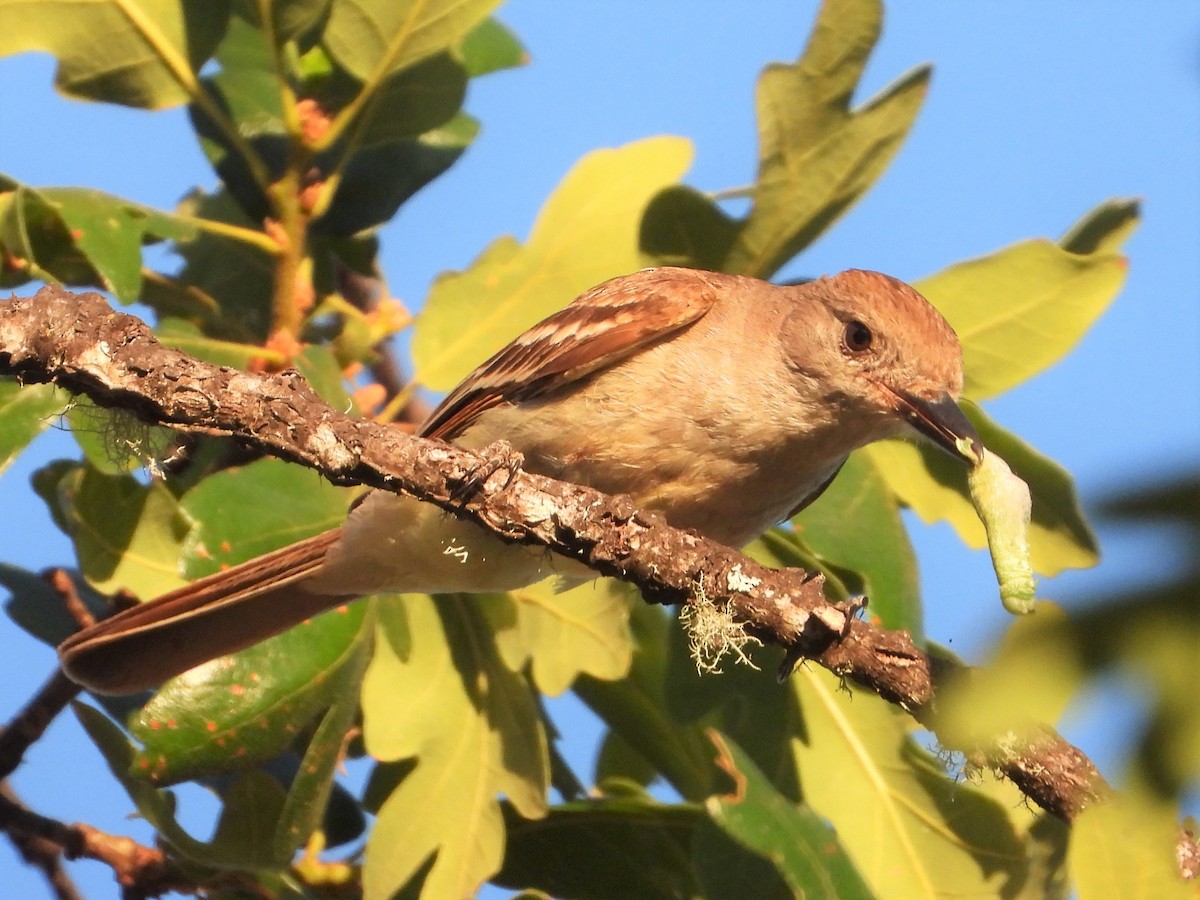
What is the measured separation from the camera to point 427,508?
13.4ft

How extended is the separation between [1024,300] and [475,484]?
2084 mm

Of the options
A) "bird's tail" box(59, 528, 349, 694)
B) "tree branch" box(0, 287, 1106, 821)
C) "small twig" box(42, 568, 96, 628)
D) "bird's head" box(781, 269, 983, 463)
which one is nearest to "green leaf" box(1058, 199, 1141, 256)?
"bird's head" box(781, 269, 983, 463)

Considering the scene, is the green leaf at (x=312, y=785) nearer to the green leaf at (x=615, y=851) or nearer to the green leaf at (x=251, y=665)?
→ the green leaf at (x=251, y=665)

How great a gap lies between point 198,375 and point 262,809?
152cm

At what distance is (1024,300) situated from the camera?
13.3ft

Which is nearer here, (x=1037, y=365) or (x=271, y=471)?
(x=271, y=471)

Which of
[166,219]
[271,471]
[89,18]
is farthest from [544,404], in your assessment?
[89,18]

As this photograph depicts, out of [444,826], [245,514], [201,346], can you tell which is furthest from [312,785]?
[201,346]

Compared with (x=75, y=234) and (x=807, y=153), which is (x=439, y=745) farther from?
(x=807, y=153)

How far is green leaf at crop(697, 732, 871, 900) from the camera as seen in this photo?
3.08 metres

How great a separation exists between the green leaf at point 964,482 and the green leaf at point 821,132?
0.75 meters

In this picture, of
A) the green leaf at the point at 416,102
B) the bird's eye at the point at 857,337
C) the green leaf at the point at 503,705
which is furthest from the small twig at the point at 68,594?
the bird's eye at the point at 857,337

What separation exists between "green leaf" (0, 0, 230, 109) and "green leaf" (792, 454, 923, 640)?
7.87 ft

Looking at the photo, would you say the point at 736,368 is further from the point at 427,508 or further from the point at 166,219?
the point at 166,219
